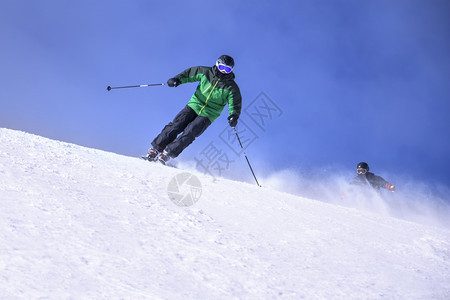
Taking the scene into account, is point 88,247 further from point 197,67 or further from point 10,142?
point 197,67

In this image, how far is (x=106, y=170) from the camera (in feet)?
12.6

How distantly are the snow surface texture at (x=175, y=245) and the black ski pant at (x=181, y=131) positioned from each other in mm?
2016

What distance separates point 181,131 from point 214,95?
0.92 metres

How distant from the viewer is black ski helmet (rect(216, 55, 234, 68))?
20.9 feet

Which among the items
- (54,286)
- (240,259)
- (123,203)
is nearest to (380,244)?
(240,259)

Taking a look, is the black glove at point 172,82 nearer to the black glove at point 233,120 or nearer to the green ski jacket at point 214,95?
the green ski jacket at point 214,95

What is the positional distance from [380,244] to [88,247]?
2.54 metres

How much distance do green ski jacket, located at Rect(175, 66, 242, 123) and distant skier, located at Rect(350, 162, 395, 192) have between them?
6.27 meters

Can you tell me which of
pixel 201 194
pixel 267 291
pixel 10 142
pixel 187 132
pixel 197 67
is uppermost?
pixel 197 67

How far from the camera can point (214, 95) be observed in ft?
21.4

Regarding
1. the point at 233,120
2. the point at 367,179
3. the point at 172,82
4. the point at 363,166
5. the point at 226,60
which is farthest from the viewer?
the point at 363,166

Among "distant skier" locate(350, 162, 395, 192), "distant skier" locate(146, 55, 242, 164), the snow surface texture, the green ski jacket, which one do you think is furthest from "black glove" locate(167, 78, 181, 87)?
"distant skier" locate(350, 162, 395, 192)

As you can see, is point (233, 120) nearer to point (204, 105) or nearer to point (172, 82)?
point (204, 105)

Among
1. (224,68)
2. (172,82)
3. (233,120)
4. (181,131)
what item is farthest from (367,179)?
(172,82)
